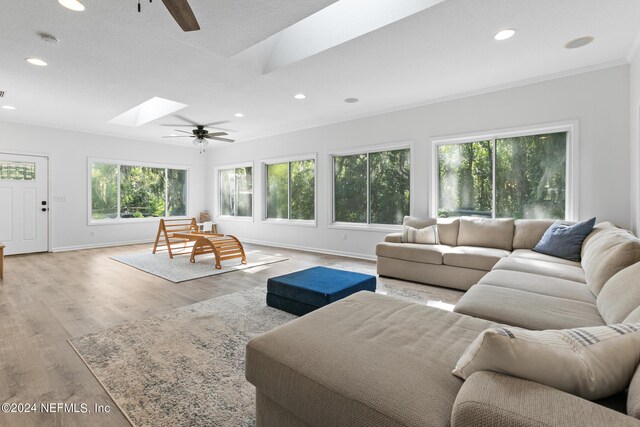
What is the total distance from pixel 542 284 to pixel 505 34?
2.30 metres

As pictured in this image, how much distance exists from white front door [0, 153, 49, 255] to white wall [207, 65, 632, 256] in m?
4.68

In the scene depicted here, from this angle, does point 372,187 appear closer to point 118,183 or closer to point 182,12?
point 182,12

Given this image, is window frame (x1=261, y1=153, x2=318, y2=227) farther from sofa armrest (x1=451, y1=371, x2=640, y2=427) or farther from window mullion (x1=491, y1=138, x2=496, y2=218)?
sofa armrest (x1=451, y1=371, x2=640, y2=427)

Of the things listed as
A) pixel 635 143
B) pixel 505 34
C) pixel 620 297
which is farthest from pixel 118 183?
pixel 635 143

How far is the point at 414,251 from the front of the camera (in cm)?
410

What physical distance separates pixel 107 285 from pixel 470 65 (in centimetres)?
519

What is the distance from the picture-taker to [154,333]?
255 centimetres

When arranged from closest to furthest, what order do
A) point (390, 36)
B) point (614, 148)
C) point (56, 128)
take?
1. point (390, 36)
2. point (614, 148)
3. point (56, 128)

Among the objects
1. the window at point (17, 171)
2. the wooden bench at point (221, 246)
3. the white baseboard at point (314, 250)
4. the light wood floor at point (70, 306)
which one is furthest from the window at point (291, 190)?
the window at point (17, 171)

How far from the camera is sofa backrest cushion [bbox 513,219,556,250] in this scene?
3.75 meters

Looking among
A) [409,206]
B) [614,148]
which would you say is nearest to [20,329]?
[409,206]

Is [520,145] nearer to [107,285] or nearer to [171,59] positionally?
[171,59]

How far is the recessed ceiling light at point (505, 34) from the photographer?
286 centimetres

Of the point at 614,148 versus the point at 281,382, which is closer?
the point at 281,382
